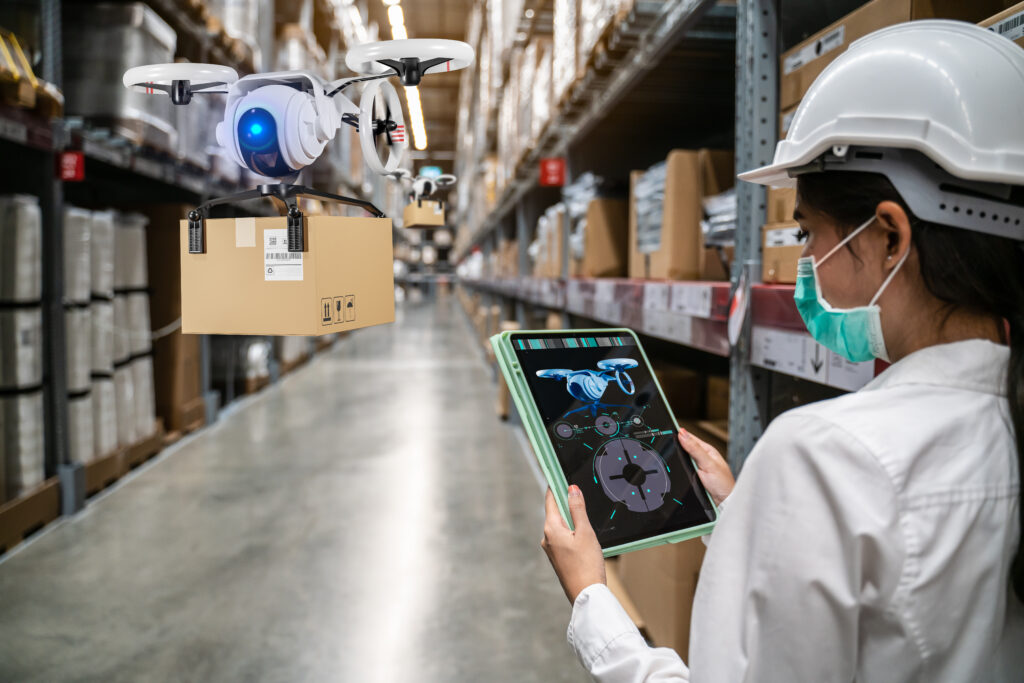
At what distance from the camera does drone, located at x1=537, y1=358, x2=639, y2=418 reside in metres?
0.86

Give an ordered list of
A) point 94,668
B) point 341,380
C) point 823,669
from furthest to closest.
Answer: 1. point 341,380
2. point 94,668
3. point 823,669

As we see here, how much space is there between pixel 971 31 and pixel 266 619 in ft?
7.43

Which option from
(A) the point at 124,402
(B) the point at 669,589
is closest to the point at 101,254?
(A) the point at 124,402

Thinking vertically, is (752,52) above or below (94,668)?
above

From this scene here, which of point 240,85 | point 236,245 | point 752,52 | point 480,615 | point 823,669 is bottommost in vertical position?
point 480,615

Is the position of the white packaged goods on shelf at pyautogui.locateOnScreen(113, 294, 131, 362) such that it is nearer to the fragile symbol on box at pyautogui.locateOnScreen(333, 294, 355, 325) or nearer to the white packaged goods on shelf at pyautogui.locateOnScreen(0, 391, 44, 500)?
the white packaged goods on shelf at pyautogui.locateOnScreen(0, 391, 44, 500)

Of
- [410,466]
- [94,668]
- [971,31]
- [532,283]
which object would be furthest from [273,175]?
[532,283]

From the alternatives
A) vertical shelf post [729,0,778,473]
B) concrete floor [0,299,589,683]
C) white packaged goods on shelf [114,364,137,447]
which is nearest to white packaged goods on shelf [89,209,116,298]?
white packaged goods on shelf [114,364,137,447]

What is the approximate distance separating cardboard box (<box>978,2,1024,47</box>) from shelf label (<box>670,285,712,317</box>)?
764 millimetres

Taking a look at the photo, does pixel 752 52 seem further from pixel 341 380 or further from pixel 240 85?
pixel 341 380

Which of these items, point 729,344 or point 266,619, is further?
point 266,619

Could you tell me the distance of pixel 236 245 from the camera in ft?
1.95

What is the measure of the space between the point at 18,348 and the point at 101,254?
809 millimetres

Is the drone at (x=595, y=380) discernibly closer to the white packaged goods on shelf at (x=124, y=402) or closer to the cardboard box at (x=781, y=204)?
the cardboard box at (x=781, y=204)
